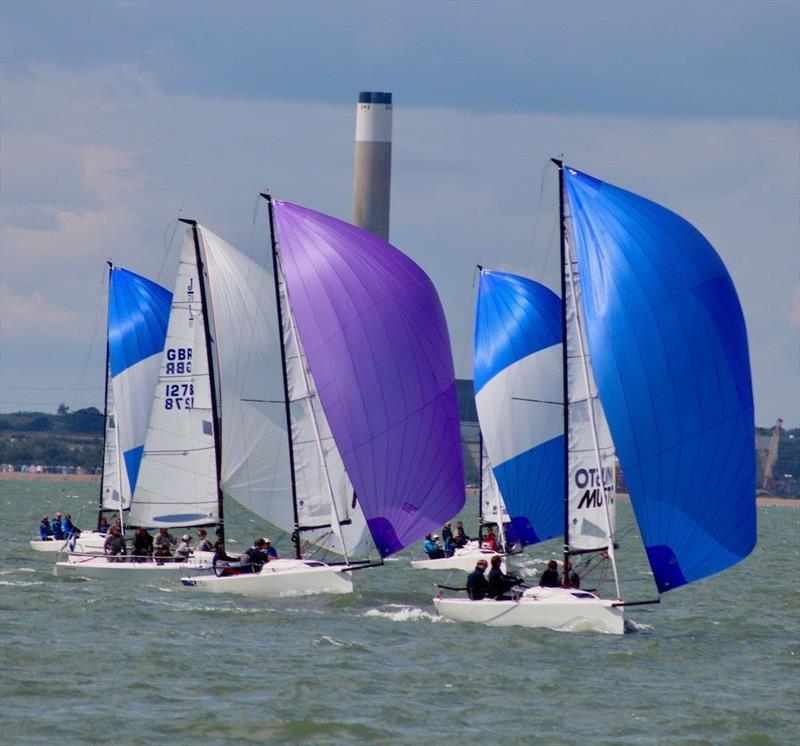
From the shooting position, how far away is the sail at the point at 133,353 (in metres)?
41.5

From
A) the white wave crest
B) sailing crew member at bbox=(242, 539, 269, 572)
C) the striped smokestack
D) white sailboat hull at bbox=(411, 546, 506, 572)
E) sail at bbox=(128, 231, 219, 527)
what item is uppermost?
the striped smokestack

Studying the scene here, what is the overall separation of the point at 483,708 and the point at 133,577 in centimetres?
1434

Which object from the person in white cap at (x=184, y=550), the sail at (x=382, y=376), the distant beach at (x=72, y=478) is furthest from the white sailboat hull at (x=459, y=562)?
the distant beach at (x=72, y=478)

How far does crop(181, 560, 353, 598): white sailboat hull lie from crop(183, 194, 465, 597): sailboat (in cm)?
2

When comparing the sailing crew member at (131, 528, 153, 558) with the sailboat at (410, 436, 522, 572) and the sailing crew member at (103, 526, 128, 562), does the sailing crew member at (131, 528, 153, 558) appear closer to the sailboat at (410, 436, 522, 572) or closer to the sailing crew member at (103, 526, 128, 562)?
the sailing crew member at (103, 526, 128, 562)

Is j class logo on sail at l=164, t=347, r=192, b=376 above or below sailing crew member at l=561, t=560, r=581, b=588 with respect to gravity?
above

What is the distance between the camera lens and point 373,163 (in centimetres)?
10550

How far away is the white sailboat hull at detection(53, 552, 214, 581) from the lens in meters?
32.2

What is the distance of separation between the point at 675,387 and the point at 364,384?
6865mm

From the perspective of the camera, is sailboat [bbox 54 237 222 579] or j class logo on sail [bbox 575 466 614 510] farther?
sailboat [bbox 54 237 222 579]

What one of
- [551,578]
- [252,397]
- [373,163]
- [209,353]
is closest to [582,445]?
[551,578]

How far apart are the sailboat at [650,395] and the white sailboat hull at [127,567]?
799 cm

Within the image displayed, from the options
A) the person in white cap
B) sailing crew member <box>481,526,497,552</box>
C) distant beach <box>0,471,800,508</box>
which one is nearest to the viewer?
the person in white cap

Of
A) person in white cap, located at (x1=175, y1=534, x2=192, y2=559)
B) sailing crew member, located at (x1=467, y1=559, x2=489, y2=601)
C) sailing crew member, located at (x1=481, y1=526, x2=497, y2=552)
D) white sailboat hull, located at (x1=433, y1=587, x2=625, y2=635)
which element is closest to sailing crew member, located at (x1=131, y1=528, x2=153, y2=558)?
person in white cap, located at (x1=175, y1=534, x2=192, y2=559)
